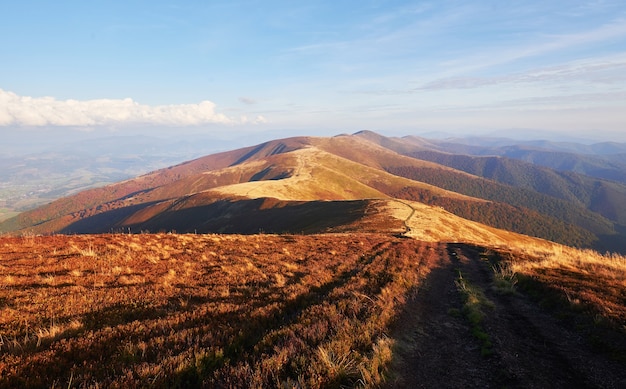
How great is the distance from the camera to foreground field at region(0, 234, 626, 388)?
671cm

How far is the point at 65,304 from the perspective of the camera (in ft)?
33.2

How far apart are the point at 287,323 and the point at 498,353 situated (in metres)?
6.57

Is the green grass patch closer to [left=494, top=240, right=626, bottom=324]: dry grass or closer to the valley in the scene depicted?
the valley

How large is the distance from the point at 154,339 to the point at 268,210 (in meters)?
95.4

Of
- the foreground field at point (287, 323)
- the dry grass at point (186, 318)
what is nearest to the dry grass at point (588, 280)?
the foreground field at point (287, 323)

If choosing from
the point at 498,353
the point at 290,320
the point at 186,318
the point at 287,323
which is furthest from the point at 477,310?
the point at 186,318

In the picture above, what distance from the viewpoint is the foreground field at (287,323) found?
22.0 feet

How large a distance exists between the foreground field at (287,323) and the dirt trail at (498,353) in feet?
0.18

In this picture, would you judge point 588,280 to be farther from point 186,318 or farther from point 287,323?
point 186,318

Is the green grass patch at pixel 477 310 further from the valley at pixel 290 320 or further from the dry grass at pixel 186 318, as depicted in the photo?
the dry grass at pixel 186 318

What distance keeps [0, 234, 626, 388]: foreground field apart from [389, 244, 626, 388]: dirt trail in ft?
0.18

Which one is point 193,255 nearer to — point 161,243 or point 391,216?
point 161,243

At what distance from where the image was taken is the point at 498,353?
9.03 meters

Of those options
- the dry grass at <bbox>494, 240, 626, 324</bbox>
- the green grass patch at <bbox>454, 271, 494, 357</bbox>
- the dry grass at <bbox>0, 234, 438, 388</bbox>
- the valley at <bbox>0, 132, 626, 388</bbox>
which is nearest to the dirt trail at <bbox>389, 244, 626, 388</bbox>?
the valley at <bbox>0, 132, 626, 388</bbox>
